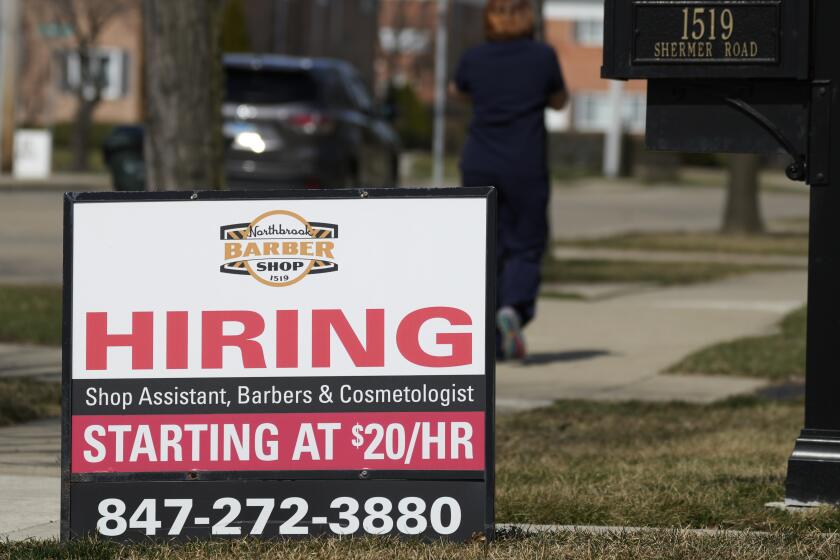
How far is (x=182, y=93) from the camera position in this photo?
35.2 feet

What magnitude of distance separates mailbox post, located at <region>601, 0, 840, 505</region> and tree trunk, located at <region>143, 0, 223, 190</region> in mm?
5255

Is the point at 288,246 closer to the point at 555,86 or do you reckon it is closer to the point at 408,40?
the point at 555,86

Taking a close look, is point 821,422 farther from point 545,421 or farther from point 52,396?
point 52,396

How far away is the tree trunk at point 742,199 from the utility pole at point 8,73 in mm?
15010

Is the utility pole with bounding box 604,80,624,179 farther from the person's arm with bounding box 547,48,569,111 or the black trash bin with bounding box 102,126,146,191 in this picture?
the person's arm with bounding box 547,48,569,111

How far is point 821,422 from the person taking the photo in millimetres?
5578

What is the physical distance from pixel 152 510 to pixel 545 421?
337cm

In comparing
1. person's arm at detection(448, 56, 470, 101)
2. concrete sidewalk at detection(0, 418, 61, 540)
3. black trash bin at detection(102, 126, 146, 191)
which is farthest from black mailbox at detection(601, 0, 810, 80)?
Result: black trash bin at detection(102, 126, 146, 191)

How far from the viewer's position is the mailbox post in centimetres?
554

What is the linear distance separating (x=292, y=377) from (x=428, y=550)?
0.55 metres

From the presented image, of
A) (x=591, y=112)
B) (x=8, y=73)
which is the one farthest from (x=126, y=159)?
(x=591, y=112)

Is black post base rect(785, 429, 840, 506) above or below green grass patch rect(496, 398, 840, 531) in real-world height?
above

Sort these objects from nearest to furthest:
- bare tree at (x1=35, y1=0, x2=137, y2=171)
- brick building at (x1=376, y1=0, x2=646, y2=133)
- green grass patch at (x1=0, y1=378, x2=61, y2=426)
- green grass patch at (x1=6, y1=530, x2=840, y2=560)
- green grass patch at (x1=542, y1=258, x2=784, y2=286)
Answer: green grass patch at (x1=6, y1=530, x2=840, y2=560) < green grass patch at (x1=0, y1=378, x2=61, y2=426) < green grass patch at (x1=542, y1=258, x2=784, y2=286) < bare tree at (x1=35, y1=0, x2=137, y2=171) < brick building at (x1=376, y1=0, x2=646, y2=133)

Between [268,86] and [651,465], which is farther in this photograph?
[268,86]
